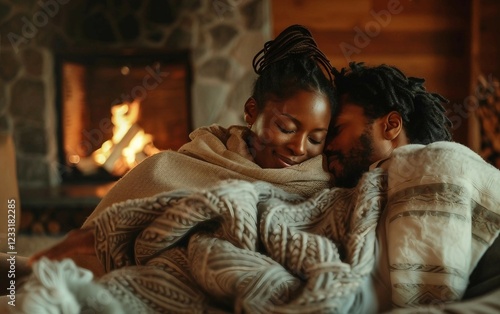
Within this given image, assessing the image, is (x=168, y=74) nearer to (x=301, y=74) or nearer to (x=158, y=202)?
(x=301, y=74)

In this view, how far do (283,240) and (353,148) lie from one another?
0.39 metres

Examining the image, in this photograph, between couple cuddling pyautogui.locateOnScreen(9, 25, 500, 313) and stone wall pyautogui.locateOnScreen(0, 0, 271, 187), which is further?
stone wall pyautogui.locateOnScreen(0, 0, 271, 187)

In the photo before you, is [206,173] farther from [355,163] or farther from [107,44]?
[107,44]

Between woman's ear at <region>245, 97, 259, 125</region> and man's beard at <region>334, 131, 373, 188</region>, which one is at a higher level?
woman's ear at <region>245, 97, 259, 125</region>

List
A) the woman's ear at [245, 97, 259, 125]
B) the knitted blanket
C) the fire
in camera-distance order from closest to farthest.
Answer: the knitted blanket → the woman's ear at [245, 97, 259, 125] → the fire

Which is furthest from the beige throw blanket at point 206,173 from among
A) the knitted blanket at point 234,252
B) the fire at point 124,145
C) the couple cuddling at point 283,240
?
the fire at point 124,145

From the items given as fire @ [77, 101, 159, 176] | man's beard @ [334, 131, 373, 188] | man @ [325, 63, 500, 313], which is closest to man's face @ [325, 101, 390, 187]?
man's beard @ [334, 131, 373, 188]

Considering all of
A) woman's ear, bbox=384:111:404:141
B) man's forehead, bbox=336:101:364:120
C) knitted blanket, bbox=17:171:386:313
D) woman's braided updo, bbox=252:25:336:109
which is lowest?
knitted blanket, bbox=17:171:386:313

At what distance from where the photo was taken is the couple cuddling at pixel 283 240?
83 cm

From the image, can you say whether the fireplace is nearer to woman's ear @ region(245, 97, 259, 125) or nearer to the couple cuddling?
woman's ear @ region(245, 97, 259, 125)

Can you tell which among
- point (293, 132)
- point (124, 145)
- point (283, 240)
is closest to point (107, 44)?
point (124, 145)

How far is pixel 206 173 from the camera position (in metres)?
1.17

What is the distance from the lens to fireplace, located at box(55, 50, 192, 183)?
317 centimetres

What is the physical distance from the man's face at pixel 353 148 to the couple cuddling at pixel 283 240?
6cm
